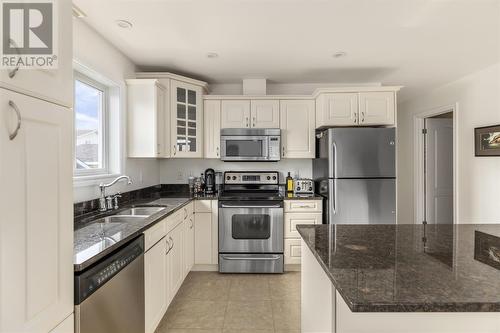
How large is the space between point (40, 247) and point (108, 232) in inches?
26.7

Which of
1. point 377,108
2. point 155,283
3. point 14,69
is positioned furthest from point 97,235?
point 377,108

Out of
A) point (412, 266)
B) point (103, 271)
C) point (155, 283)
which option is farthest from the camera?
point (155, 283)

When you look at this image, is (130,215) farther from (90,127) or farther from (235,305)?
(235,305)

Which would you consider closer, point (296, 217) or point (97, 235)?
point (97, 235)

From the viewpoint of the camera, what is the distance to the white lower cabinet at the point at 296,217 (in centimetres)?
302

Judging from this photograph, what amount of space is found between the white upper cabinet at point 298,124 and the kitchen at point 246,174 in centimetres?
2

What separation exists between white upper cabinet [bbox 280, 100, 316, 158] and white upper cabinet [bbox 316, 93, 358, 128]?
0.80 ft

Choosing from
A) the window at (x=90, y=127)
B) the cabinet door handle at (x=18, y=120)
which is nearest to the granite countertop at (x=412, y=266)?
the cabinet door handle at (x=18, y=120)

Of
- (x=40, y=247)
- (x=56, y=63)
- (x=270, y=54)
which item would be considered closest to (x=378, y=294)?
(x=40, y=247)

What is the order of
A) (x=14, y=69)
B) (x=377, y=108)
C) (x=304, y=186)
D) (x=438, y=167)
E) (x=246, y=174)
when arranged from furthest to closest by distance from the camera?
(x=438, y=167)
(x=246, y=174)
(x=304, y=186)
(x=377, y=108)
(x=14, y=69)

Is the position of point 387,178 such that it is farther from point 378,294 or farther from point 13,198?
point 13,198

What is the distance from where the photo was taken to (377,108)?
3.08 meters

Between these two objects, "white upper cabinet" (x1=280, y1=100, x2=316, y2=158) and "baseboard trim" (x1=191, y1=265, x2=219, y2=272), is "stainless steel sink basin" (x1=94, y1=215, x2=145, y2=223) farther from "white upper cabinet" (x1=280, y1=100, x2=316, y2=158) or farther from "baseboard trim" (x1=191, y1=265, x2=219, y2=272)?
"white upper cabinet" (x1=280, y1=100, x2=316, y2=158)

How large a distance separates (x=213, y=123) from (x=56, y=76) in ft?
7.65
